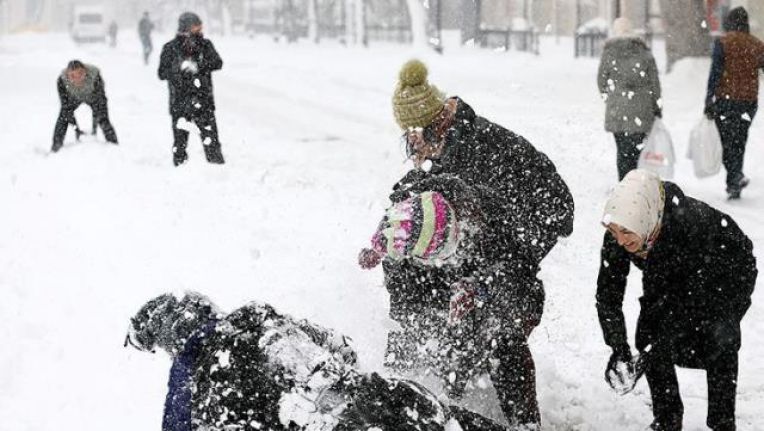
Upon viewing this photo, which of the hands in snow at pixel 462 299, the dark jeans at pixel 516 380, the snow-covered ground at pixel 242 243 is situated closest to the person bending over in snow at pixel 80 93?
the snow-covered ground at pixel 242 243

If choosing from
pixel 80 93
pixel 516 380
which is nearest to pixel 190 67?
pixel 80 93

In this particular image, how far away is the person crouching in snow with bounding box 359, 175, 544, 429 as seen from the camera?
3.44 m

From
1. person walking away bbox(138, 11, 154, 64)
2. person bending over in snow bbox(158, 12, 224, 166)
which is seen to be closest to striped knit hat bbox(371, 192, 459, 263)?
person bending over in snow bbox(158, 12, 224, 166)

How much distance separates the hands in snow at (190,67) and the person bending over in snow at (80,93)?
2060mm

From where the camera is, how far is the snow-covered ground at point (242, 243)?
519cm

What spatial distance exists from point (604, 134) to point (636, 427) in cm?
925

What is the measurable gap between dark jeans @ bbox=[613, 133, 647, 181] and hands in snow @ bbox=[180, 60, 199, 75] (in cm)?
459

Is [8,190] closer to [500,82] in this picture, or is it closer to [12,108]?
[12,108]

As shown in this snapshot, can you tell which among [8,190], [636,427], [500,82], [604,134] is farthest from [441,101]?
[500,82]

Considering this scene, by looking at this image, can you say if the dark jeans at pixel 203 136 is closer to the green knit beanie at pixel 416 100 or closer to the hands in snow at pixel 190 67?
the hands in snow at pixel 190 67

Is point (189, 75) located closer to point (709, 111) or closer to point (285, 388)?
point (709, 111)

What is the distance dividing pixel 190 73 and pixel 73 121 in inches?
92.5

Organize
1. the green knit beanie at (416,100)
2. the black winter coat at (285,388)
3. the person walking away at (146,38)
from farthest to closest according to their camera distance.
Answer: the person walking away at (146,38)
the green knit beanie at (416,100)
the black winter coat at (285,388)

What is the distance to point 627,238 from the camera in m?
3.55
